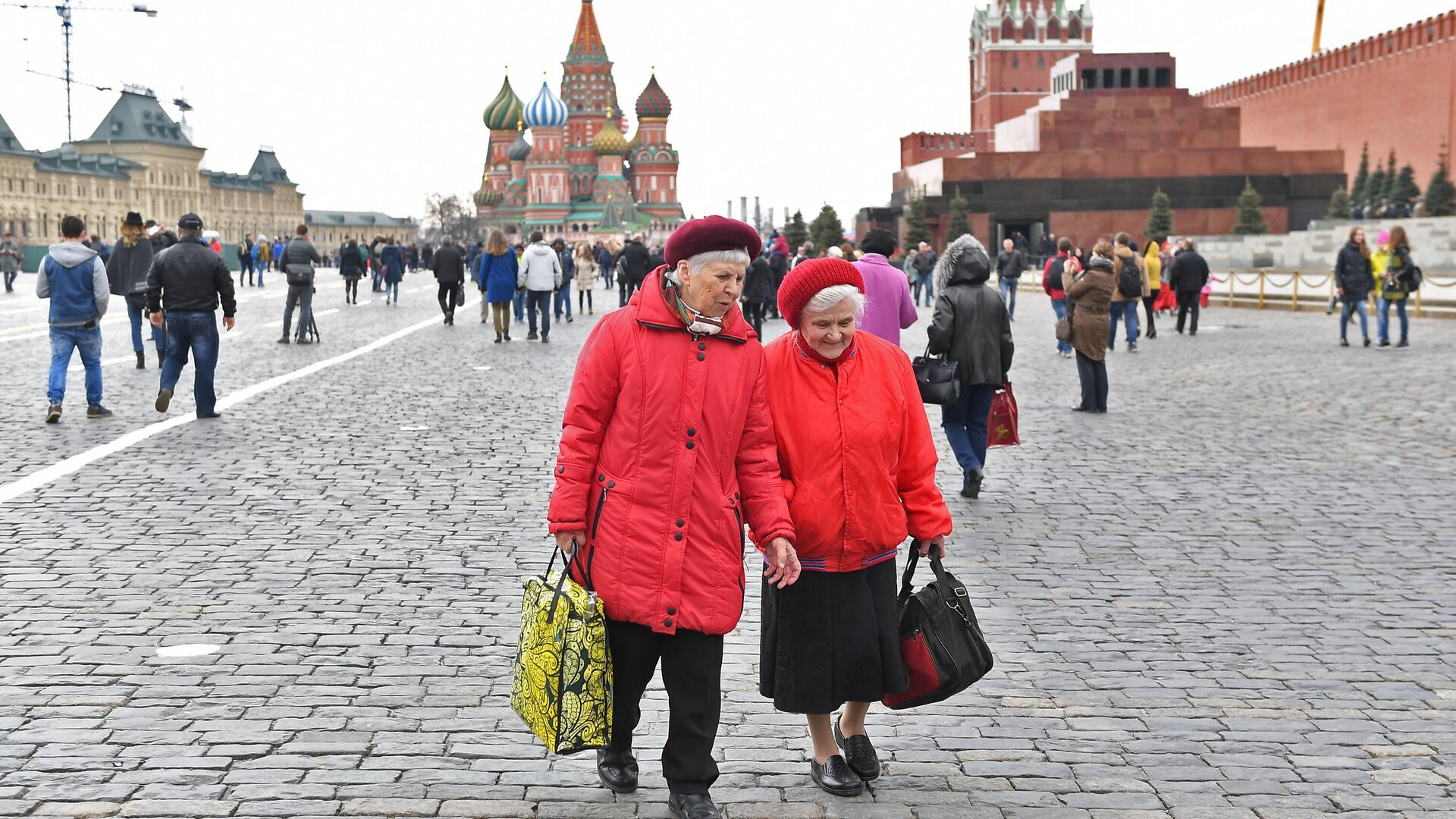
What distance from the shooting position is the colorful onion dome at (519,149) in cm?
13938

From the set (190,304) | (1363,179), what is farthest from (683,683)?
(1363,179)

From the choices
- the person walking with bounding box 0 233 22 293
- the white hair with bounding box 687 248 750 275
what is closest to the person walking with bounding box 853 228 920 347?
the white hair with bounding box 687 248 750 275

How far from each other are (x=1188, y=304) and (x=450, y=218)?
127m

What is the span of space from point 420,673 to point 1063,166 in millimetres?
54306

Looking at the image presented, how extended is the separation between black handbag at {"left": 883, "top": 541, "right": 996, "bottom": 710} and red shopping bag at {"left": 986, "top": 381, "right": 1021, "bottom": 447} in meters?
4.84

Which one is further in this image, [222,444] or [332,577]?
[222,444]

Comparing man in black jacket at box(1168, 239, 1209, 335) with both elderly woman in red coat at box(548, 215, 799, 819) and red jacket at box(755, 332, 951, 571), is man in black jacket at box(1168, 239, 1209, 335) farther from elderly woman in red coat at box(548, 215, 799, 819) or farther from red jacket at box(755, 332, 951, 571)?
elderly woman in red coat at box(548, 215, 799, 819)

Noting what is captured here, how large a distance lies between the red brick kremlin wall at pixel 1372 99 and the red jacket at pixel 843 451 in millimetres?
55185

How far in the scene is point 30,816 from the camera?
377 centimetres

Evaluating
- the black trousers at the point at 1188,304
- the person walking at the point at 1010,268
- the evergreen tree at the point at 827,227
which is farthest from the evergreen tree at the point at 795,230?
the black trousers at the point at 1188,304

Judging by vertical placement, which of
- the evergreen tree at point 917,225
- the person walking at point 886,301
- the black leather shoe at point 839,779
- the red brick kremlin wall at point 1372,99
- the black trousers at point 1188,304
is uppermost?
the red brick kremlin wall at point 1372,99

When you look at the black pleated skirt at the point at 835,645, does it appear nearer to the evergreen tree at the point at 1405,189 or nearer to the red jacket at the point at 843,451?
the red jacket at the point at 843,451

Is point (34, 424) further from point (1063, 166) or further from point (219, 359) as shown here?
point (1063, 166)

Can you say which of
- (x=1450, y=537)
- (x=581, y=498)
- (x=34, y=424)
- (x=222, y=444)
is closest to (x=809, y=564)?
(x=581, y=498)
